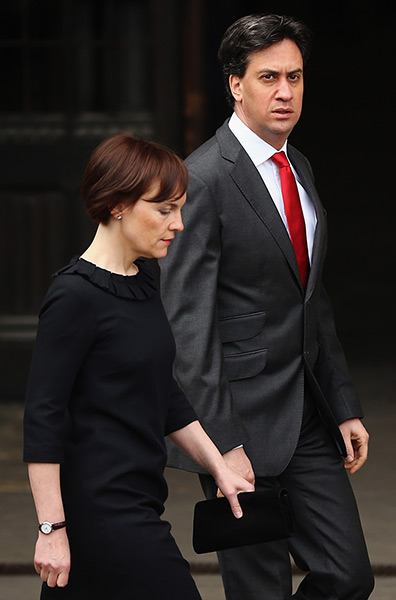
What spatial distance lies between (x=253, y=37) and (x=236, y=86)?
0.15m

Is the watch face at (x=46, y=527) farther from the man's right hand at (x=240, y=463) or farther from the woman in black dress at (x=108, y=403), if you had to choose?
the man's right hand at (x=240, y=463)

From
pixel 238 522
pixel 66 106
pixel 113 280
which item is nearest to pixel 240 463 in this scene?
pixel 238 522

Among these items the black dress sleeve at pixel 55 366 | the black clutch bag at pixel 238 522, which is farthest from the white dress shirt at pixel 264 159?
the black dress sleeve at pixel 55 366

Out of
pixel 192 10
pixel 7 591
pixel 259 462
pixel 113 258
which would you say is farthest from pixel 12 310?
pixel 113 258

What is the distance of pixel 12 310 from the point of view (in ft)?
26.9

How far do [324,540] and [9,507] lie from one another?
2.80m

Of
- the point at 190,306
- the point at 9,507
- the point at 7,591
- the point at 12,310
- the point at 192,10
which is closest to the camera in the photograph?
the point at 190,306

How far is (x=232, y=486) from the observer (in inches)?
126

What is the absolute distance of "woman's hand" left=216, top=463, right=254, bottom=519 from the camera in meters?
3.17

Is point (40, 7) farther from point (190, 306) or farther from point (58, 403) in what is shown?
point (58, 403)

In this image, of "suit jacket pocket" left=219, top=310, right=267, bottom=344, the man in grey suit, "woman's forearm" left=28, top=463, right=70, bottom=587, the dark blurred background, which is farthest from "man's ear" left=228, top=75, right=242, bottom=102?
the dark blurred background

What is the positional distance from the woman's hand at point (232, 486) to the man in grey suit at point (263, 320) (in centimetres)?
18

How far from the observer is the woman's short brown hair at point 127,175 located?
2871 mm

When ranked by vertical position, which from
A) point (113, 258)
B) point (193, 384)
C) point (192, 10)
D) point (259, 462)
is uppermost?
point (192, 10)
